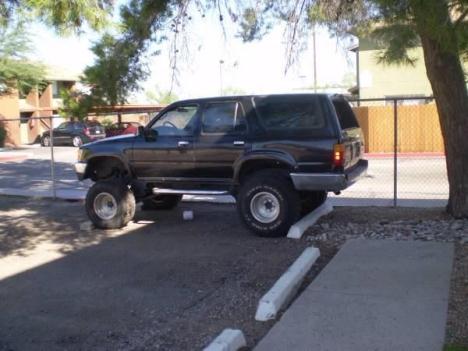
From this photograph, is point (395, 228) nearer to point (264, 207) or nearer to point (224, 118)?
point (264, 207)

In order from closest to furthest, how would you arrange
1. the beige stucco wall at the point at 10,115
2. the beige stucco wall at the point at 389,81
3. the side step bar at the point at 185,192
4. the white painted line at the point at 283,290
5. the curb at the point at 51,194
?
1. the white painted line at the point at 283,290
2. the side step bar at the point at 185,192
3. the curb at the point at 51,194
4. the beige stucco wall at the point at 389,81
5. the beige stucco wall at the point at 10,115

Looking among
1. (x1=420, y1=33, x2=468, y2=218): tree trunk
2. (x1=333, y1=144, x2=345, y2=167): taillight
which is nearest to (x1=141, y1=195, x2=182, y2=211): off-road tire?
(x1=333, y1=144, x2=345, y2=167): taillight

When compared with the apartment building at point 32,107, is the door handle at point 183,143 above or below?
below

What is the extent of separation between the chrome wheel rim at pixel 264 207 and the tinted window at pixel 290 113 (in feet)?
3.18

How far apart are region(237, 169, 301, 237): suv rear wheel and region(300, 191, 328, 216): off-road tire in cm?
100

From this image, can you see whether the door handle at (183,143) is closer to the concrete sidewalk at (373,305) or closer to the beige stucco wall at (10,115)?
the concrete sidewalk at (373,305)

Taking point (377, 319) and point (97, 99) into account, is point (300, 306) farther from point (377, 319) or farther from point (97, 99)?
point (97, 99)

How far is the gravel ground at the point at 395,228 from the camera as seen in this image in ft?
26.1

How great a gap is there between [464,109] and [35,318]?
642cm

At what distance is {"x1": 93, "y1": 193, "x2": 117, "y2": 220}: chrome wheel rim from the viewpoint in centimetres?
1030

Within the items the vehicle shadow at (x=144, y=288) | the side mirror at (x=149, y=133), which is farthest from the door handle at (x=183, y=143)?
the vehicle shadow at (x=144, y=288)

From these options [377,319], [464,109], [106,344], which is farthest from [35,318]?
[464,109]

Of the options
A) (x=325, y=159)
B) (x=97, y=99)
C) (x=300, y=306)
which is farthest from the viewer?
(x=97, y=99)

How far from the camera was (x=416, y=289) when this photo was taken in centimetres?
632
